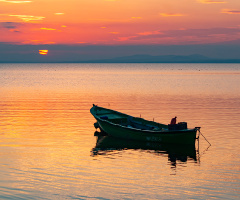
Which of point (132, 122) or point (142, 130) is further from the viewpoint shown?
point (132, 122)

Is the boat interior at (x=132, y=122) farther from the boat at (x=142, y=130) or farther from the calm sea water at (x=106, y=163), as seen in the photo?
the calm sea water at (x=106, y=163)

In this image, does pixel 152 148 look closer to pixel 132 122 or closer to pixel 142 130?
pixel 142 130

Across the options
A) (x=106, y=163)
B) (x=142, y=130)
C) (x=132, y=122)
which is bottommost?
(x=106, y=163)

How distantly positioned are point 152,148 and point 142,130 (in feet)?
6.93

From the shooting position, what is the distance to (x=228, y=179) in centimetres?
2278

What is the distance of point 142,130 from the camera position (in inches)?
1325

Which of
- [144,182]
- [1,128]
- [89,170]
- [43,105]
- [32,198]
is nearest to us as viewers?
[32,198]

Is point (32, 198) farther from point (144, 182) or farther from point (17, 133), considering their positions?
point (17, 133)

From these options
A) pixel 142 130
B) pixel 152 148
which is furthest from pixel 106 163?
pixel 142 130

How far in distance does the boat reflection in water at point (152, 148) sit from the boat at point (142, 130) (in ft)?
1.37

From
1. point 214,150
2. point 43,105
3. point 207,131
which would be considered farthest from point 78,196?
point 43,105

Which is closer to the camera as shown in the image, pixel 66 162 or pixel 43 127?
pixel 66 162

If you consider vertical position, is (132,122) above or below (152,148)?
above

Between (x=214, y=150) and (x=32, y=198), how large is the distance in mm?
15704
